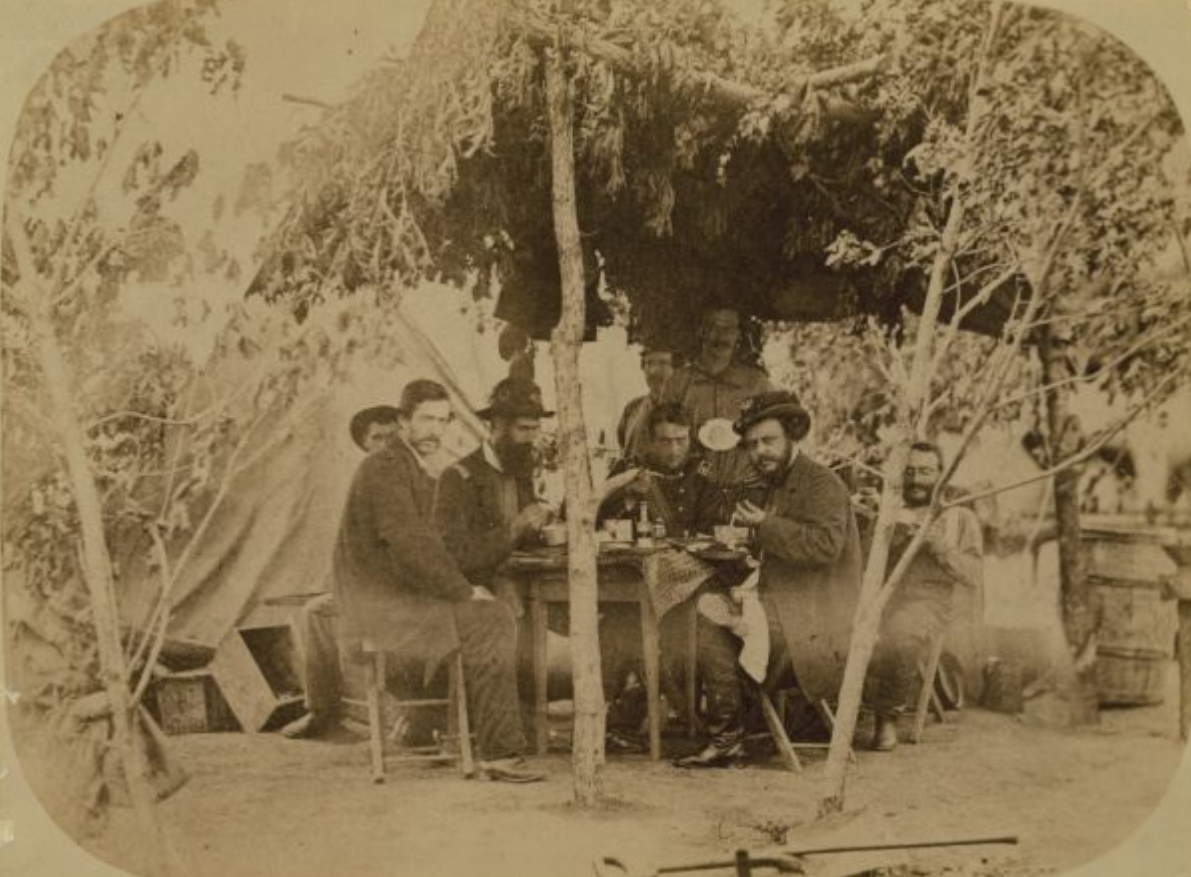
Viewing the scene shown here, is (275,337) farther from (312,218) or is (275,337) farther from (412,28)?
(412,28)

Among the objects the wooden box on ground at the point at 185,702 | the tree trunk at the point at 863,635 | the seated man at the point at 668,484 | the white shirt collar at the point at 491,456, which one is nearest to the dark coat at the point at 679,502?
the seated man at the point at 668,484

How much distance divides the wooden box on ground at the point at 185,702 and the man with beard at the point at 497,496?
895 mm

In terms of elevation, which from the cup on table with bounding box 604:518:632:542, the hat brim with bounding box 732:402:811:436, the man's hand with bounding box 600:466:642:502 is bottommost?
the cup on table with bounding box 604:518:632:542

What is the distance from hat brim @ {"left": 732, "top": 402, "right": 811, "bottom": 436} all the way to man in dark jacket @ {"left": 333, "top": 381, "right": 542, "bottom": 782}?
3.28 ft

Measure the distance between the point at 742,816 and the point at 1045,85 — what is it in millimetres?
2523

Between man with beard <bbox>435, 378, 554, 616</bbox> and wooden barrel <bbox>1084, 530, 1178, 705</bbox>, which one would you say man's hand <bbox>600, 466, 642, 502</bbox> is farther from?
wooden barrel <bbox>1084, 530, 1178, 705</bbox>

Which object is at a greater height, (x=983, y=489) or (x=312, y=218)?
(x=312, y=218)

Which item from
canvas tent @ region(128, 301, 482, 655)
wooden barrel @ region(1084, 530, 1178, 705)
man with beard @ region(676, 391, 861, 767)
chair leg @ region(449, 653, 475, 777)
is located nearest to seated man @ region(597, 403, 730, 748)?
man with beard @ region(676, 391, 861, 767)

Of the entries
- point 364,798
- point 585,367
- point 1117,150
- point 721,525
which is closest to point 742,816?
point 721,525

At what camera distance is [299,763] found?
4.13m

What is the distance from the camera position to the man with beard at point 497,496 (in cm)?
416

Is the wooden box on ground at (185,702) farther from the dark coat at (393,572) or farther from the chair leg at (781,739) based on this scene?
the chair leg at (781,739)

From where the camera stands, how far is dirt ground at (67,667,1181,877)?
13.4 ft

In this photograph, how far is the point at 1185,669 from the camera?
4254 millimetres
